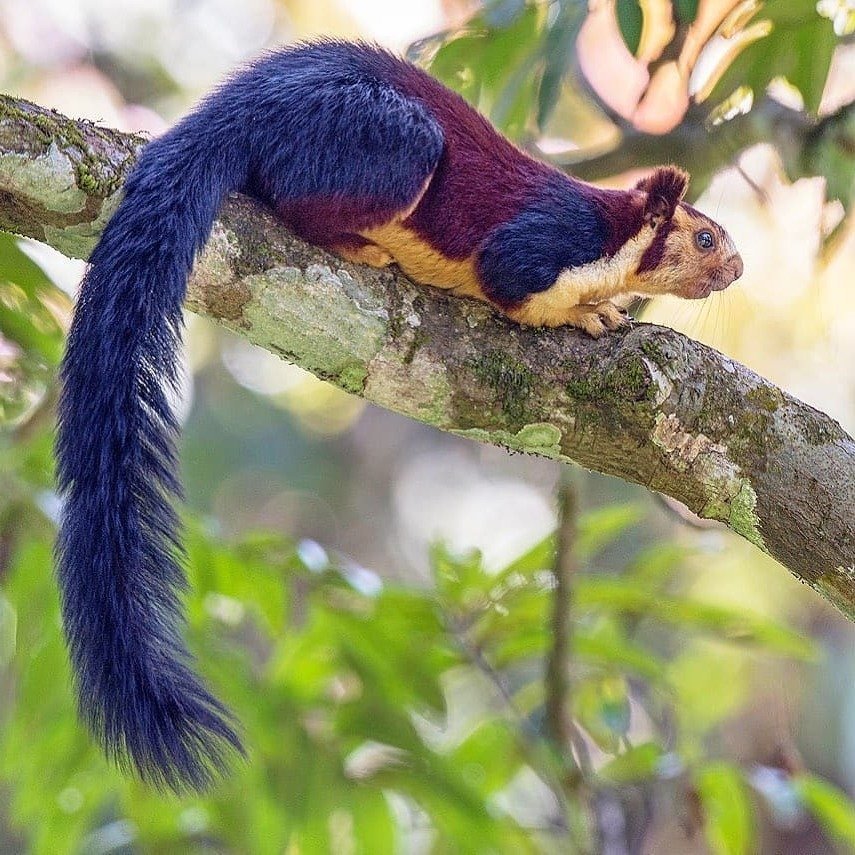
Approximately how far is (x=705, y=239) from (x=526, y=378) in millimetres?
807

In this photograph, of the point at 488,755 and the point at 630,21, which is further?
the point at 488,755

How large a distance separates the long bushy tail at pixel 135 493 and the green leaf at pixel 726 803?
53.1 inches

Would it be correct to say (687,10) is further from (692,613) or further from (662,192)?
(692,613)

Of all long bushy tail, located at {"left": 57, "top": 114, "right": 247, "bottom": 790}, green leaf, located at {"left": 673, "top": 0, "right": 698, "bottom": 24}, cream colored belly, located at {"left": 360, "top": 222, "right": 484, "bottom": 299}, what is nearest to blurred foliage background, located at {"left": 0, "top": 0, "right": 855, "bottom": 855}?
green leaf, located at {"left": 673, "top": 0, "right": 698, "bottom": 24}

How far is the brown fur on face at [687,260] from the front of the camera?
246cm

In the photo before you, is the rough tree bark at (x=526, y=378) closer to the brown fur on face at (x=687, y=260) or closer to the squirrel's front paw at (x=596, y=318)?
the squirrel's front paw at (x=596, y=318)

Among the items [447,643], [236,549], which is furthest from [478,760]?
[236,549]

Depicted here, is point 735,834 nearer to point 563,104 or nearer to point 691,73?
point 691,73

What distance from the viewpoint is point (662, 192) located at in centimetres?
244

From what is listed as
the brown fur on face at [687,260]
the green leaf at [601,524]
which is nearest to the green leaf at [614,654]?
the green leaf at [601,524]

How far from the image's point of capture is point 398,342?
188 cm

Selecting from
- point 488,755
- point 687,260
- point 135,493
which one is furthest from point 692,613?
point 135,493

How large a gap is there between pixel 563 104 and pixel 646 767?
3644 millimetres

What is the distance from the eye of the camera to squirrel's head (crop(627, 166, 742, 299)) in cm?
244
